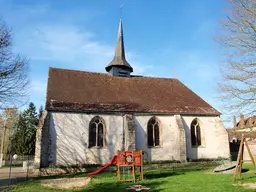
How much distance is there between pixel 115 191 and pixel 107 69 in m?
18.1

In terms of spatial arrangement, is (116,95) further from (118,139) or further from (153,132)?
(153,132)

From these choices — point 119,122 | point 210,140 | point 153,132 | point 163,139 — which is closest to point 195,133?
point 210,140

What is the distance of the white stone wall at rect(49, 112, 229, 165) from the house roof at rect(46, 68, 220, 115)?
751 millimetres

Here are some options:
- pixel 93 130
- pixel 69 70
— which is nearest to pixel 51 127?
pixel 93 130

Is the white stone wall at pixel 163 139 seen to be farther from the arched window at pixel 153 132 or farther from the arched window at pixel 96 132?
the arched window at pixel 96 132

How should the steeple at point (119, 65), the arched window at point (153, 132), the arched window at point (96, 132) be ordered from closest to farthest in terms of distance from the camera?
the arched window at point (96, 132) < the arched window at point (153, 132) < the steeple at point (119, 65)

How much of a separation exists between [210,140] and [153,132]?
5.84 m

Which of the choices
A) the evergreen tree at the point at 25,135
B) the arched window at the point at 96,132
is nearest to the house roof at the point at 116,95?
the arched window at the point at 96,132

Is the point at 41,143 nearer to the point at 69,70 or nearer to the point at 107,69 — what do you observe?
the point at 69,70

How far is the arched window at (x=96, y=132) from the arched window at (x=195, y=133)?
8.66 m

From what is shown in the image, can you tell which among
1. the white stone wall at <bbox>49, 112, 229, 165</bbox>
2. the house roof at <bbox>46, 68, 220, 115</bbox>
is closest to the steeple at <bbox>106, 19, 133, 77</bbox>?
the house roof at <bbox>46, 68, 220, 115</bbox>

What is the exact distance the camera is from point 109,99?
20672mm

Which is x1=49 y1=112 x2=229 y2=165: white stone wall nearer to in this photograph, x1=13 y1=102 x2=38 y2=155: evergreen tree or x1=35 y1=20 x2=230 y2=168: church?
x1=35 y1=20 x2=230 y2=168: church

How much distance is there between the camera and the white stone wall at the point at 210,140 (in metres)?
21.3
